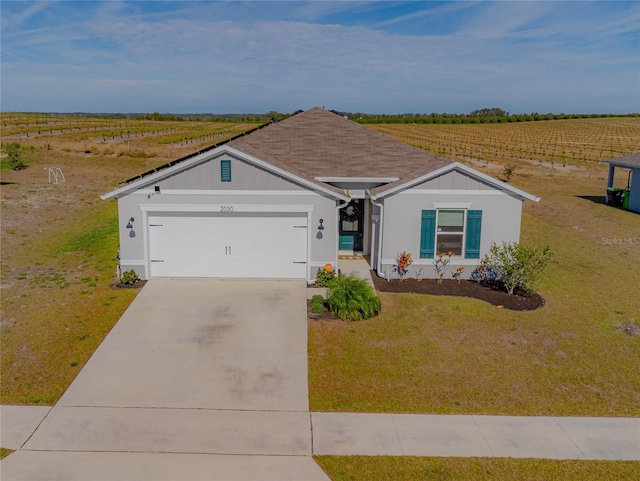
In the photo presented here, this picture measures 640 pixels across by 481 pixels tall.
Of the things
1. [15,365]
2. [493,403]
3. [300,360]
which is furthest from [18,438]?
[493,403]

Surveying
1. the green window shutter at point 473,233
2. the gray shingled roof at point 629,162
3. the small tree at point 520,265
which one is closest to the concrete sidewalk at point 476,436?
the small tree at point 520,265

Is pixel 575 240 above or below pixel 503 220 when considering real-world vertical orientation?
below

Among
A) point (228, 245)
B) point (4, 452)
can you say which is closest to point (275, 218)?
point (228, 245)

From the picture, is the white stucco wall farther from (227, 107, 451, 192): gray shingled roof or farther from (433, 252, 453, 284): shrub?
(227, 107, 451, 192): gray shingled roof

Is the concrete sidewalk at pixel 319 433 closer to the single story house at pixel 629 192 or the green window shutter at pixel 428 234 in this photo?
the green window shutter at pixel 428 234

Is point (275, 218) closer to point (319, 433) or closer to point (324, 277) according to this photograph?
point (324, 277)

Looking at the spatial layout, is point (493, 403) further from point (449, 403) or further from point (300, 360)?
point (300, 360)
